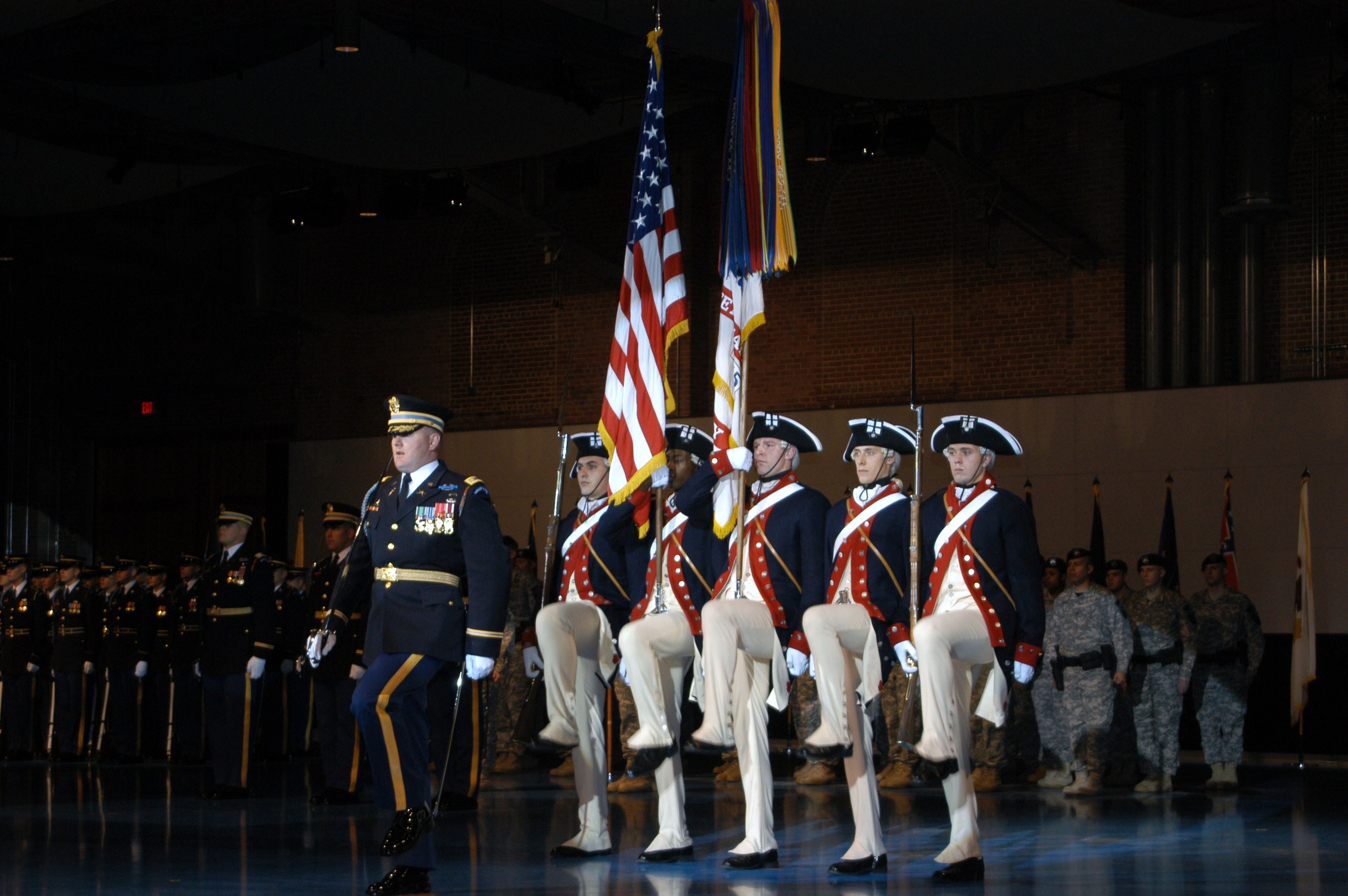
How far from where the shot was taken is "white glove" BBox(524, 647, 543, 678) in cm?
766

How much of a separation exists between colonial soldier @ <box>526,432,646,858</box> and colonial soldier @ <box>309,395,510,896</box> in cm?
59

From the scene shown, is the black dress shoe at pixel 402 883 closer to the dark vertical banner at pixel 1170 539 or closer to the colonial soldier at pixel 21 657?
the dark vertical banner at pixel 1170 539

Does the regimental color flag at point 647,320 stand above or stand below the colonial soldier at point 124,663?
above

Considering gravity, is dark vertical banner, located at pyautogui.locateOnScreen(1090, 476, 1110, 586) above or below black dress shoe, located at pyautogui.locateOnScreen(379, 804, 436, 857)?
above

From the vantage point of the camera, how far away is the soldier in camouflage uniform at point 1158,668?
33.2ft

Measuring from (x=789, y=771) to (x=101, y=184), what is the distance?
858 cm

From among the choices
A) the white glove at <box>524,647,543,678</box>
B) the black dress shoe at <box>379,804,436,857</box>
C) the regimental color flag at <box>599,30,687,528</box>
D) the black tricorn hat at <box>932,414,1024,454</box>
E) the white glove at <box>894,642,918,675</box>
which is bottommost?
the black dress shoe at <box>379,804,436,857</box>

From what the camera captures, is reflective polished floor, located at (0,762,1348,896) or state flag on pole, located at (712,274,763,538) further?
state flag on pole, located at (712,274,763,538)

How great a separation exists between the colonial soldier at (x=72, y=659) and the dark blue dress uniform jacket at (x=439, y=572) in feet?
28.5

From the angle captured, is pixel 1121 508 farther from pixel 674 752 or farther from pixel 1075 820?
pixel 674 752

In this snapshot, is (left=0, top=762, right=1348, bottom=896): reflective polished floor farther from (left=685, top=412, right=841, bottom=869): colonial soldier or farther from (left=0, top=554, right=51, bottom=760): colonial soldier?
(left=0, top=554, right=51, bottom=760): colonial soldier

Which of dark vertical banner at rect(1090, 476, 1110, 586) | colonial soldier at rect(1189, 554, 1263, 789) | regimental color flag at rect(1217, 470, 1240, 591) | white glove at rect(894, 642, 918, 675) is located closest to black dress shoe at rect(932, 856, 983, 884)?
white glove at rect(894, 642, 918, 675)

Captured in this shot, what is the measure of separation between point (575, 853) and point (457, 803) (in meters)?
2.27

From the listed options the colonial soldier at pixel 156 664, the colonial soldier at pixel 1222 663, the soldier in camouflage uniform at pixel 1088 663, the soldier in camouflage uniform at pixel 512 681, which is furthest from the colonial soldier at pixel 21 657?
the colonial soldier at pixel 1222 663
